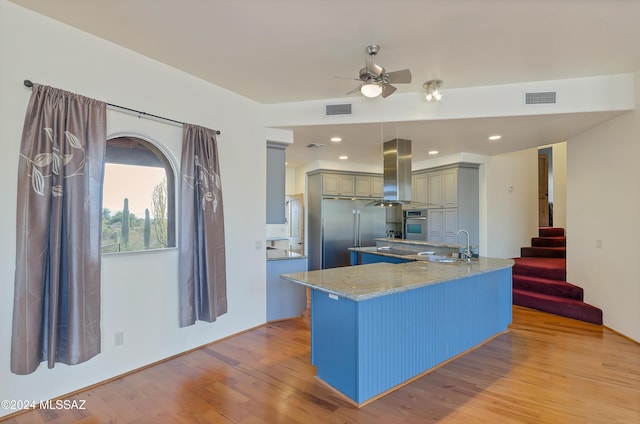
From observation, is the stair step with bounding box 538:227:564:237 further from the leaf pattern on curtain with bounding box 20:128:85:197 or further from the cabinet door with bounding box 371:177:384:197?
the leaf pattern on curtain with bounding box 20:128:85:197

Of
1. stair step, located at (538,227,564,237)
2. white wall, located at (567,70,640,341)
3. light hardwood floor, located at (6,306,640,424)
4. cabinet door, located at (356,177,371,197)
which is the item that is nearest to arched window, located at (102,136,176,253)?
light hardwood floor, located at (6,306,640,424)

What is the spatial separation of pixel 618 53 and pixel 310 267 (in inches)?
218

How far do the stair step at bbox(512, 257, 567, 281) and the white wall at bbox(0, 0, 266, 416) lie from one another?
4423mm

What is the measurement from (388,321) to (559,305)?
342 centimetres

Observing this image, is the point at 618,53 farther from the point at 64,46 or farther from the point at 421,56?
the point at 64,46

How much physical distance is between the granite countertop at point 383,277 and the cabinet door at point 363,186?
11.9 ft

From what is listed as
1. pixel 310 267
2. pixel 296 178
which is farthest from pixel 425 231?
pixel 296 178

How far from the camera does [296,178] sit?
7.38m

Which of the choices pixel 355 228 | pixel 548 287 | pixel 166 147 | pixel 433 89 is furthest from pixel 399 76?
pixel 355 228

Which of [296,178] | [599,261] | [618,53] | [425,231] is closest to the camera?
[618,53]

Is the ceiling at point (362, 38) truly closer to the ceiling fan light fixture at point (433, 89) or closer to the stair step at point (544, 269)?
the ceiling fan light fixture at point (433, 89)

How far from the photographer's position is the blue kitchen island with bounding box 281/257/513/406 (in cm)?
218

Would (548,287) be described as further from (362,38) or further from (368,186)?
(362,38)

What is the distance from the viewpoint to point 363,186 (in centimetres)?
691
